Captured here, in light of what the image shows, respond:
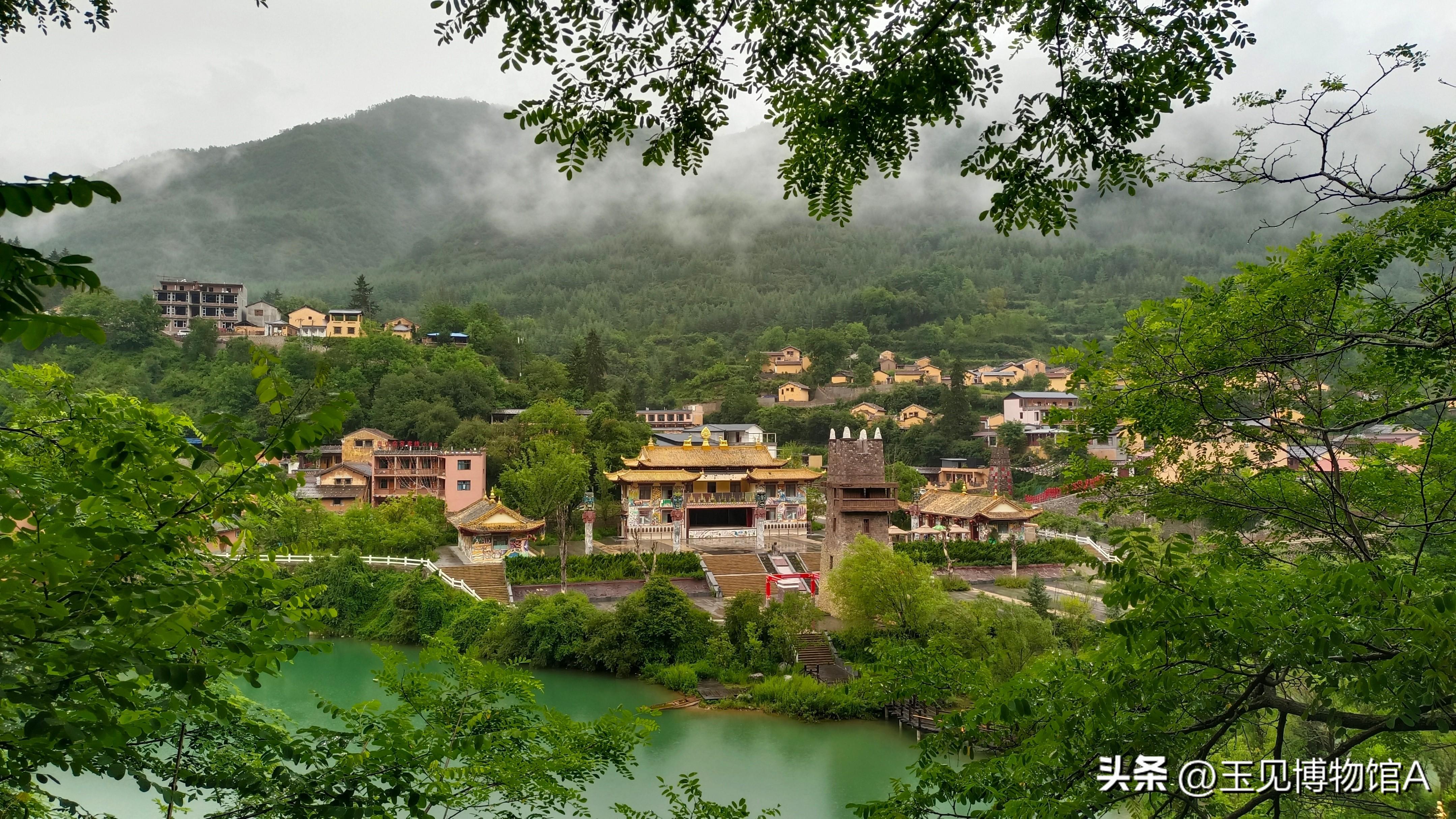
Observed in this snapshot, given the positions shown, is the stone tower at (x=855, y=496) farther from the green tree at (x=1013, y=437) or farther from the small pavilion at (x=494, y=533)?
the green tree at (x=1013, y=437)

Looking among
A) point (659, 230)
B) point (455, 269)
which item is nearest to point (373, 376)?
point (455, 269)

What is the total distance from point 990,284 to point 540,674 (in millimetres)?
61977

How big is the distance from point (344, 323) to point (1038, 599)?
30.3m

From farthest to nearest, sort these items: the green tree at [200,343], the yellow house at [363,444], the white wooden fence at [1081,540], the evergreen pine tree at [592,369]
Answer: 1. the evergreen pine tree at [592,369]
2. the green tree at [200,343]
3. the yellow house at [363,444]
4. the white wooden fence at [1081,540]

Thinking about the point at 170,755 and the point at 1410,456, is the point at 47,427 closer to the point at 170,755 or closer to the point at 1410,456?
the point at 170,755

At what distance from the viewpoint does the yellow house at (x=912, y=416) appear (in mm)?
36250

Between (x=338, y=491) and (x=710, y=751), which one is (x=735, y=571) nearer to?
(x=710, y=751)

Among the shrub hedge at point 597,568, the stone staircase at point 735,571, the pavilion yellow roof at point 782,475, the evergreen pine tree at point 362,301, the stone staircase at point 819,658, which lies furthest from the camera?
the evergreen pine tree at point 362,301

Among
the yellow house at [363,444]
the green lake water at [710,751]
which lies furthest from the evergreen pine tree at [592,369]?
the green lake water at [710,751]

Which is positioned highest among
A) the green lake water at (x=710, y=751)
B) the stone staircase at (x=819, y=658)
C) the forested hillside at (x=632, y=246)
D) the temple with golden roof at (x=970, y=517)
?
the forested hillside at (x=632, y=246)

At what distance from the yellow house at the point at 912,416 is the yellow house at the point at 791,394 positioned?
5861 mm

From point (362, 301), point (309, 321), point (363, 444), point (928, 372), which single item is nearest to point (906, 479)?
point (363, 444)

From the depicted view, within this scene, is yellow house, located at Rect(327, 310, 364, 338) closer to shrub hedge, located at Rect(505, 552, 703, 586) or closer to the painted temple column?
the painted temple column

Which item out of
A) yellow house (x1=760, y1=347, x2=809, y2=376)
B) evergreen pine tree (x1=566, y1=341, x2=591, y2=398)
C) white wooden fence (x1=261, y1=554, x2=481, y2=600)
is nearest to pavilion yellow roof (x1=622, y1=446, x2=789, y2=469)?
white wooden fence (x1=261, y1=554, x2=481, y2=600)
